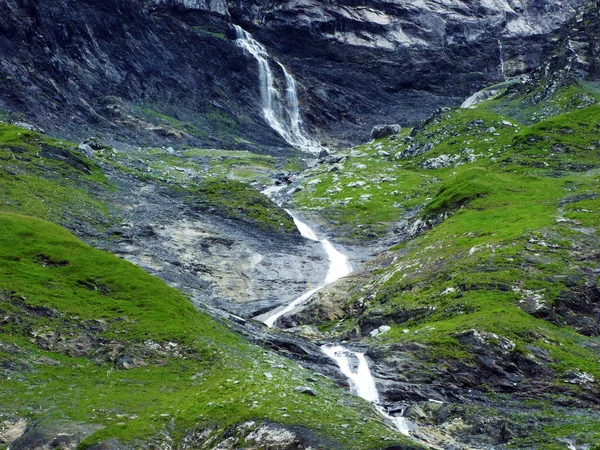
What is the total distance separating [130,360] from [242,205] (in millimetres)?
52360

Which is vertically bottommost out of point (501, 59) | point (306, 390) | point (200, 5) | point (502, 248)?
point (306, 390)

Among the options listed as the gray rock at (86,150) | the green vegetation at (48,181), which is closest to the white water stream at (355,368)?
Result: the green vegetation at (48,181)

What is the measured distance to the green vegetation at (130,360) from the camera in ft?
90.7

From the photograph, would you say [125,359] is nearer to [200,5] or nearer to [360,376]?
[360,376]

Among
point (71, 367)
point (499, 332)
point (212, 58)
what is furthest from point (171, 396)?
point (212, 58)

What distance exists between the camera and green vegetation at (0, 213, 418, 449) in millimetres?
27647

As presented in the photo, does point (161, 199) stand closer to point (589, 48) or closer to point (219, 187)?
point (219, 187)

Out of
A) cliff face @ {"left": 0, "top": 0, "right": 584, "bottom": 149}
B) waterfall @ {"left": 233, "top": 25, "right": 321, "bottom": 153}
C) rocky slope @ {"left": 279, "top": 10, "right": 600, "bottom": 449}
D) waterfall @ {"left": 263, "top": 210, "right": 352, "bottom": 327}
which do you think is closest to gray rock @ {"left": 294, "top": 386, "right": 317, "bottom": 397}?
rocky slope @ {"left": 279, "top": 10, "right": 600, "bottom": 449}

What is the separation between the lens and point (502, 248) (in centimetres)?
5184

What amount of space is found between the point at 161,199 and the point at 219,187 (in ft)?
37.4

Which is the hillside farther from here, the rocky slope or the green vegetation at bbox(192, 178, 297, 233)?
the green vegetation at bbox(192, 178, 297, 233)

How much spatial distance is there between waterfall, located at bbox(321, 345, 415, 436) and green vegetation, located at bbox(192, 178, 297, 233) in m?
39.4

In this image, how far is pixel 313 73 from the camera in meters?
177

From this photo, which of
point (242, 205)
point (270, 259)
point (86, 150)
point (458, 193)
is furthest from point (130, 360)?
point (86, 150)
